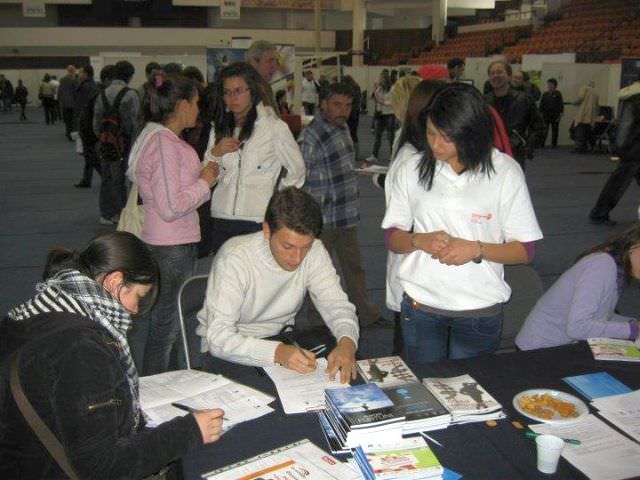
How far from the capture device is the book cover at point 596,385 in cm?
175

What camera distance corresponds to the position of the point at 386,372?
1821 mm

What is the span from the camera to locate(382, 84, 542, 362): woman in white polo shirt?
6.29ft

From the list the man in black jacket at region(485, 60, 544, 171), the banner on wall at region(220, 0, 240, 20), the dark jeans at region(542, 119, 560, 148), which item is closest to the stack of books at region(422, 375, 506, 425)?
the man in black jacket at region(485, 60, 544, 171)

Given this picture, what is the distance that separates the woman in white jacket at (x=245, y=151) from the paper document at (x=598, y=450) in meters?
1.69

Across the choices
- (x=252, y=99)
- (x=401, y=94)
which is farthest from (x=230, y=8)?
(x=252, y=99)

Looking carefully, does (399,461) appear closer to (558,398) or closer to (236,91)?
(558,398)

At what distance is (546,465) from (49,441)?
1046 millimetres

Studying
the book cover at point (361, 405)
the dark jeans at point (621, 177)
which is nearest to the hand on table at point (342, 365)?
the book cover at point (361, 405)

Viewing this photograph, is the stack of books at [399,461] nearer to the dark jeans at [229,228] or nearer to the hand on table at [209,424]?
the hand on table at [209,424]

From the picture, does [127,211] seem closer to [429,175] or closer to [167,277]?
[167,277]

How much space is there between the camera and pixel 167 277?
2621mm

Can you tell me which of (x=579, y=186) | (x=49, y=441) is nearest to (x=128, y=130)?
(x=49, y=441)

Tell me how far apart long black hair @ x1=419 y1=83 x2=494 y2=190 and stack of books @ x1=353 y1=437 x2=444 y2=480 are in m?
0.89

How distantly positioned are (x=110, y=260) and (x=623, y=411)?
4.46 ft
